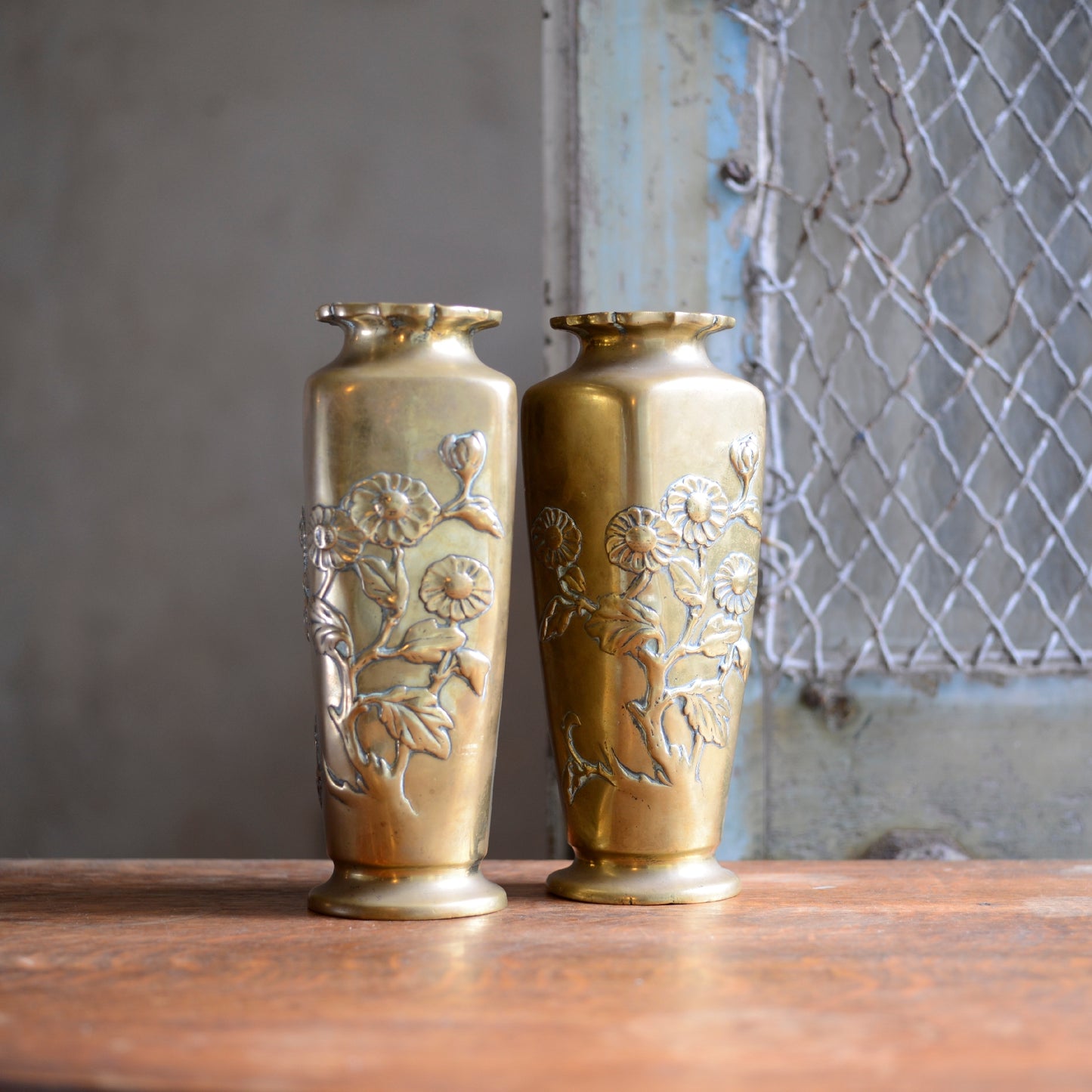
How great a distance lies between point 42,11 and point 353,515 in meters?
0.81

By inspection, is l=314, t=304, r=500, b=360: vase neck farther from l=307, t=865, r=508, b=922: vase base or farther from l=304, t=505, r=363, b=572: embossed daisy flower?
l=307, t=865, r=508, b=922: vase base

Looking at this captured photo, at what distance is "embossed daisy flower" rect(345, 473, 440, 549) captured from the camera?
0.72 m

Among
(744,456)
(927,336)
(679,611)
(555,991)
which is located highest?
(927,336)

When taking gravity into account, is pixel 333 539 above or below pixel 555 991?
above

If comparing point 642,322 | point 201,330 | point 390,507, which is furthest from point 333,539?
point 201,330

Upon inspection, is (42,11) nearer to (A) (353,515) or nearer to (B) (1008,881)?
(A) (353,515)

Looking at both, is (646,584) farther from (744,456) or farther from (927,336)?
(927,336)

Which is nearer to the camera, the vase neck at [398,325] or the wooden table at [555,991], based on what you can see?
the wooden table at [555,991]

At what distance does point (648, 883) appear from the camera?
0.79 meters

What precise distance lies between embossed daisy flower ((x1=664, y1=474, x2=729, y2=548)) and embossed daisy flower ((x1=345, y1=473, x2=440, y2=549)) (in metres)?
0.16

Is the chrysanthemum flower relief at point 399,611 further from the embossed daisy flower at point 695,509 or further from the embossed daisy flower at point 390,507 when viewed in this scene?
the embossed daisy flower at point 695,509

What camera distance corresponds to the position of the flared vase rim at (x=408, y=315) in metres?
0.73

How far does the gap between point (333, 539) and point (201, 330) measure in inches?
21.3

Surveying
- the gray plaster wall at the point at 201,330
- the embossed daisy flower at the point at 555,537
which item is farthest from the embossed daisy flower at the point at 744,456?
the gray plaster wall at the point at 201,330
